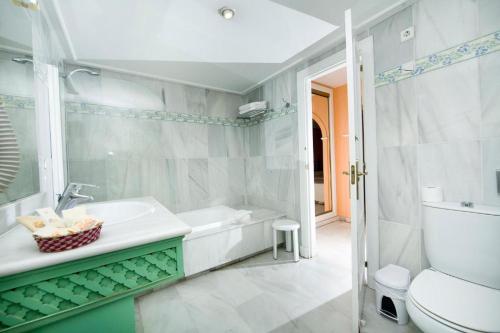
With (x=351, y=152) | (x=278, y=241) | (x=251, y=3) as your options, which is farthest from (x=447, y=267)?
(x=251, y=3)

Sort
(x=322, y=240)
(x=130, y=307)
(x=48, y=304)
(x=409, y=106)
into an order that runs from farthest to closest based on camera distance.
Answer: (x=322, y=240) → (x=409, y=106) → (x=130, y=307) → (x=48, y=304)

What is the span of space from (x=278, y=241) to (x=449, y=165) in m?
1.94

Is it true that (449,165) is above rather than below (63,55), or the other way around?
below

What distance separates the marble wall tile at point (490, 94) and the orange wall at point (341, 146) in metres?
2.31

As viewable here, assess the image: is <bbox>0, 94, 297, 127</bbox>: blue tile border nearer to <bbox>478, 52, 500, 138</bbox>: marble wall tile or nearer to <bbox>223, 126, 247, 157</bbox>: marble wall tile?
<bbox>223, 126, 247, 157</bbox>: marble wall tile

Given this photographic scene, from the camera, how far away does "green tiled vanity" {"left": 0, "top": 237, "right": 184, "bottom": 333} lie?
0.60 m

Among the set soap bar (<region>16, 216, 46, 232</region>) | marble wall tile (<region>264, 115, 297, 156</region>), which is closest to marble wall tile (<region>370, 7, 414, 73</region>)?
marble wall tile (<region>264, 115, 297, 156</region>)

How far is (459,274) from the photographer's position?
3.92 feet

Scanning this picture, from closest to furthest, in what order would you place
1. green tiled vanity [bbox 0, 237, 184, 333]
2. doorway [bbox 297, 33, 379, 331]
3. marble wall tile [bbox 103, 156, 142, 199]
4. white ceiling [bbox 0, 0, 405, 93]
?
1. green tiled vanity [bbox 0, 237, 184, 333]
2. doorway [bbox 297, 33, 379, 331]
3. white ceiling [bbox 0, 0, 405, 93]
4. marble wall tile [bbox 103, 156, 142, 199]

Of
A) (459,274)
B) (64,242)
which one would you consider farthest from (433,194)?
(64,242)

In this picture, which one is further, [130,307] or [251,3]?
[251,3]

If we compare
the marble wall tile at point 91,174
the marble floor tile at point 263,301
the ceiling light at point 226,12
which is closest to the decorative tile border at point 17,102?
the marble wall tile at point 91,174

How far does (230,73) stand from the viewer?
2.61 m

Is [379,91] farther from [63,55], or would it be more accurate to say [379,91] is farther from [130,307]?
[63,55]
